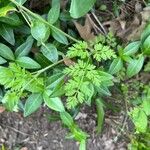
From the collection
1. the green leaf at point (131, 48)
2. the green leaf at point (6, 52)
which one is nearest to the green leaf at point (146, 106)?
the green leaf at point (131, 48)

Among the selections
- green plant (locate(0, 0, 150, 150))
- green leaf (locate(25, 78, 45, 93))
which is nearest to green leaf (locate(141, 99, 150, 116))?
green plant (locate(0, 0, 150, 150))

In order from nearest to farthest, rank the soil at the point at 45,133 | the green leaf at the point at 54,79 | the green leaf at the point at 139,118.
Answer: the green leaf at the point at 54,79 < the green leaf at the point at 139,118 < the soil at the point at 45,133

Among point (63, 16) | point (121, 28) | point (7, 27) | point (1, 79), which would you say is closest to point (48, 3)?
point (63, 16)

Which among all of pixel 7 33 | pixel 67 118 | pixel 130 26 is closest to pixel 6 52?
pixel 7 33

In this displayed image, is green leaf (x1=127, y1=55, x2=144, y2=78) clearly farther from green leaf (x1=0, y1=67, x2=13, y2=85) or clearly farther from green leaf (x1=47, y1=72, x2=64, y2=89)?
green leaf (x1=0, y1=67, x2=13, y2=85)

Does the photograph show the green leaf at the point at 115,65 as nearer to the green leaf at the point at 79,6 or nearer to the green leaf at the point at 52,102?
the green leaf at the point at 52,102
